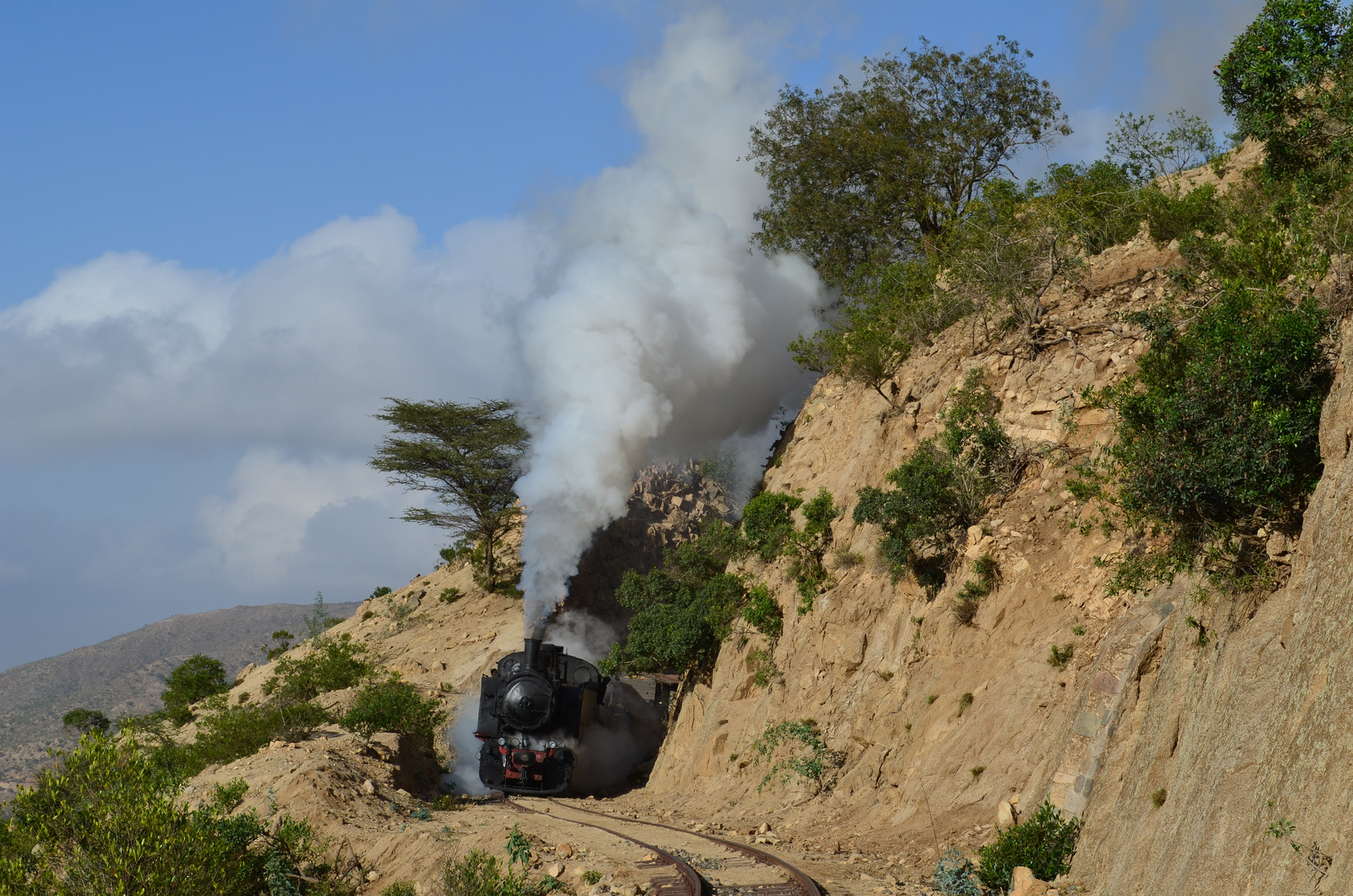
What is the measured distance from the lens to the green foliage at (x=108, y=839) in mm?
10875

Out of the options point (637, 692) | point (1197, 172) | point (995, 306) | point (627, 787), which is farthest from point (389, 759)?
point (1197, 172)

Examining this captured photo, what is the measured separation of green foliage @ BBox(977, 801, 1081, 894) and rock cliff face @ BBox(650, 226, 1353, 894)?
0.21 m

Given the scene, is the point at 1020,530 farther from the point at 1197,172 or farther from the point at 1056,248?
the point at 1197,172

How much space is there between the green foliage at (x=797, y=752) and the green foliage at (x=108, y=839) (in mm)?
8609

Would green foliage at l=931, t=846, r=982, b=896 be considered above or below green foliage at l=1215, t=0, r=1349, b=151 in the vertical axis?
below

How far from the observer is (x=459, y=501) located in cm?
4041

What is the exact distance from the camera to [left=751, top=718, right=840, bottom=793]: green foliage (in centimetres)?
1781

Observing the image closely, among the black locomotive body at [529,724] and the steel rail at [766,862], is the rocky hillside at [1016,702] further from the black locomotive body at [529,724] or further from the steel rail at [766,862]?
the black locomotive body at [529,724]

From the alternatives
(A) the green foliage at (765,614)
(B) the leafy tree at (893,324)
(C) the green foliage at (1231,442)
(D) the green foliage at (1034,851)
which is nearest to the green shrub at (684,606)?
(A) the green foliage at (765,614)

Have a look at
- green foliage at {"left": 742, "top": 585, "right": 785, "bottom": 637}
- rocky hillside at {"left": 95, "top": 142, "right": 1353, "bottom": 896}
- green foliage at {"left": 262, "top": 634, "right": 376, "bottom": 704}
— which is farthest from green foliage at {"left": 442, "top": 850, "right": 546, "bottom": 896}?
green foliage at {"left": 262, "top": 634, "right": 376, "bottom": 704}

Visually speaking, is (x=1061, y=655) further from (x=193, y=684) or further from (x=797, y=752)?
(x=193, y=684)

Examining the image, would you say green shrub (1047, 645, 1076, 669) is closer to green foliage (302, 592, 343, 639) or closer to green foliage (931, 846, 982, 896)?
green foliage (931, 846, 982, 896)

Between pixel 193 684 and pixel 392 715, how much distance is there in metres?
25.5

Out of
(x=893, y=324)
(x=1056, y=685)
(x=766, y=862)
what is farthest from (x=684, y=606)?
(x=1056, y=685)
